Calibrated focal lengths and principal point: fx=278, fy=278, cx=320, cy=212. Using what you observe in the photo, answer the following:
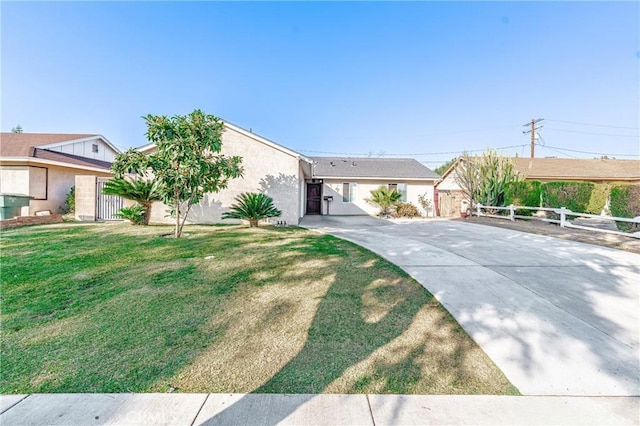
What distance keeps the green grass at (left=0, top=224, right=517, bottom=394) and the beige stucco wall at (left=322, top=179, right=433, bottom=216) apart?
1340 centimetres

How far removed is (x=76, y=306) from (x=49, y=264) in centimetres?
242

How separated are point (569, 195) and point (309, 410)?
1477 centimetres

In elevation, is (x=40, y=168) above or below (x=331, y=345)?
above

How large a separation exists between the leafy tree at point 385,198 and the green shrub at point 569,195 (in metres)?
7.52

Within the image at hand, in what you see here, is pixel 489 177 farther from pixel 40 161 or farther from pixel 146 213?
pixel 40 161

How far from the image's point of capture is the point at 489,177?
1487 cm

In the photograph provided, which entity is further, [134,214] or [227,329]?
[134,214]

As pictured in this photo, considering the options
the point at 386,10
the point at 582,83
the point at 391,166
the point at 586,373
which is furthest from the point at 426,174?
the point at 586,373

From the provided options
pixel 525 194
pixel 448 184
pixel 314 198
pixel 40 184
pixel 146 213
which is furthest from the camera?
pixel 448 184

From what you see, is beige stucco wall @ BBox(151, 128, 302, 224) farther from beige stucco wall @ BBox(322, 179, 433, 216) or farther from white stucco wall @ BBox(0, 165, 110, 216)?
beige stucco wall @ BBox(322, 179, 433, 216)

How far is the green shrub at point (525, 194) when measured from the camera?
A: 1289 centimetres

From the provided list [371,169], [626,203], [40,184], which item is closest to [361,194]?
[371,169]

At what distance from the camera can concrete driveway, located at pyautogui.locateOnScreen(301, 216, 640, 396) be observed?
8.61 feet

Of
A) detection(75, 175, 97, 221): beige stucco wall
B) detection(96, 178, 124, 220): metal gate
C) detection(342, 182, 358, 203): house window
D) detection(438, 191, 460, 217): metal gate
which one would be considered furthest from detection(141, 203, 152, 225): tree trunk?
detection(438, 191, 460, 217): metal gate
